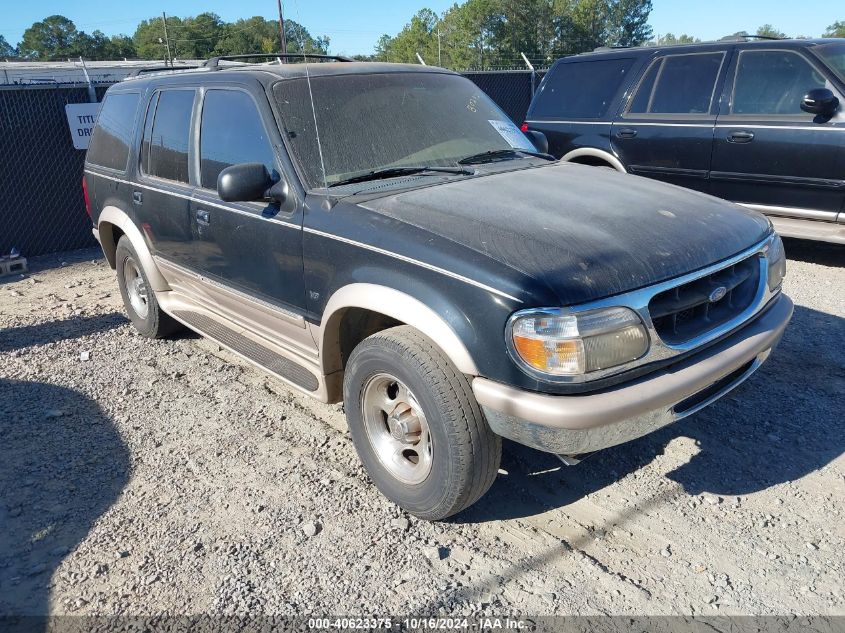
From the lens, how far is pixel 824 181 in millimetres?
6000

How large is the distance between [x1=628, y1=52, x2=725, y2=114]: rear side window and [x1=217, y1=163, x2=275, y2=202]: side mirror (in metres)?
5.09

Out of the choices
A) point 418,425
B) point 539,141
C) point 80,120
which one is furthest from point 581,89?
point 80,120

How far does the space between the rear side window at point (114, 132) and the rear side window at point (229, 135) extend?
1.19 meters

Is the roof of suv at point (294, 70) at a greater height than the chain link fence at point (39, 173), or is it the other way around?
the roof of suv at point (294, 70)

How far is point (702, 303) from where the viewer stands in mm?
2852

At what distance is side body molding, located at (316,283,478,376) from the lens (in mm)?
2652

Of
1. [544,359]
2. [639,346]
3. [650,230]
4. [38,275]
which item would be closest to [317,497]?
[544,359]

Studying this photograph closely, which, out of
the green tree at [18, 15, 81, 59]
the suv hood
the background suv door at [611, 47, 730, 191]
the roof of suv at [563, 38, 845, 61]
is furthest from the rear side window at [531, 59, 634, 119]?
the green tree at [18, 15, 81, 59]

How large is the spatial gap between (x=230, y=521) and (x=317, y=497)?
42 cm

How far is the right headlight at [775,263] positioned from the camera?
3293 mm

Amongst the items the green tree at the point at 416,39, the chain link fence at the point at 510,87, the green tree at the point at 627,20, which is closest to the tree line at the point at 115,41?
the green tree at the point at 416,39

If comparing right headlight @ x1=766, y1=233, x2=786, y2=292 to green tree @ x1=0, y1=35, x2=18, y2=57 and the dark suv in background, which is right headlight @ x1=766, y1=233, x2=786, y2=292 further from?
green tree @ x1=0, y1=35, x2=18, y2=57

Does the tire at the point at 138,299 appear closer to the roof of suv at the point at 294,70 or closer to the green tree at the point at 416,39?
the roof of suv at the point at 294,70

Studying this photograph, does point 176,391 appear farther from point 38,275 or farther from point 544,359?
point 38,275
